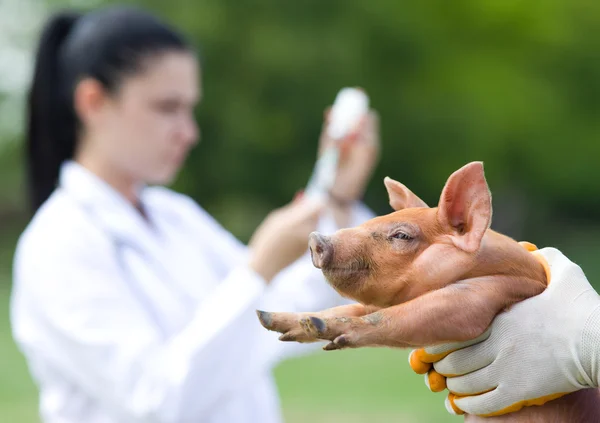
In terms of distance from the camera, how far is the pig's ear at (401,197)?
143cm

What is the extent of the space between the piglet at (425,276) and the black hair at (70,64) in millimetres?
1667

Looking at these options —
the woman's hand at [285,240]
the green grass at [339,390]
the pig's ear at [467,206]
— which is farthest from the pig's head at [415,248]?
the green grass at [339,390]

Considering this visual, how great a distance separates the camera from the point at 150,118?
9.02ft

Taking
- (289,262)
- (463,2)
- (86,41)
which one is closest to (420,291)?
(289,262)

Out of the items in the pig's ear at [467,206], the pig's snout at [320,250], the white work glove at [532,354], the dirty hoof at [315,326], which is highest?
the pig's ear at [467,206]

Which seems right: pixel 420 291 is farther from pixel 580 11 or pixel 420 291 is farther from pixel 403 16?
pixel 580 11

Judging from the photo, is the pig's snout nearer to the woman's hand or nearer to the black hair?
the woman's hand

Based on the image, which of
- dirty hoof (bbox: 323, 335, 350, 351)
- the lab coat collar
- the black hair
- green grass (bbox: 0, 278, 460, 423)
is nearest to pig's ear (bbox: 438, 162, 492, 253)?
dirty hoof (bbox: 323, 335, 350, 351)

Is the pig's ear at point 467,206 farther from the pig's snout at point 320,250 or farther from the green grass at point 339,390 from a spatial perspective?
the green grass at point 339,390

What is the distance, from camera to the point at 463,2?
63.6ft

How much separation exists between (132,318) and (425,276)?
1.35 m

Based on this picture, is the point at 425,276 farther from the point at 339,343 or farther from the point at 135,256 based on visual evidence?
the point at 135,256

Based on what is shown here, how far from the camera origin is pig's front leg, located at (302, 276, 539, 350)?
1185 millimetres

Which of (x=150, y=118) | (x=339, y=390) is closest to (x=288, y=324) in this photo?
(x=150, y=118)
